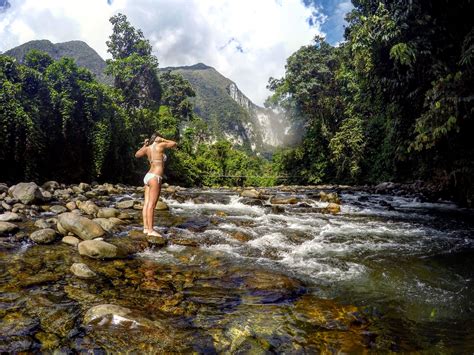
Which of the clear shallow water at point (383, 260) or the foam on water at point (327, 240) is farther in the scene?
the foam on water at point (327, 240)

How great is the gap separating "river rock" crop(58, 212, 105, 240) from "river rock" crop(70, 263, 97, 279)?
5.59 feet

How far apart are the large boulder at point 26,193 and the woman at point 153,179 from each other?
4.79m

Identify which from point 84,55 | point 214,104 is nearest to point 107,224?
point 84,55

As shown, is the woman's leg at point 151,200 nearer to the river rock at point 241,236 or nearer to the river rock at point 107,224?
the river rock at point 107,224

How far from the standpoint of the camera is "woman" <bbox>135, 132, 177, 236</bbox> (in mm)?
6000

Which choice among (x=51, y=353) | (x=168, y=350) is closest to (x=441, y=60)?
(x=168, y=350)

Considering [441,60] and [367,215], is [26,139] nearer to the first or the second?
[367,215]

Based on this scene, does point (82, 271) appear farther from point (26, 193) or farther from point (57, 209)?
point (26, 193)

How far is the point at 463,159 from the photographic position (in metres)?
8.11

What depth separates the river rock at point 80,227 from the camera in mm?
5492

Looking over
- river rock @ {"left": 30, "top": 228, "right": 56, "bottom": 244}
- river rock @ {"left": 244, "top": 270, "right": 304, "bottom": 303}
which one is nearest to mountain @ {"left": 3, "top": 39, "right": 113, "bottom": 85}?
river rock @ {"left": 30, "top": 228, "right": 56, "bottom": 244}

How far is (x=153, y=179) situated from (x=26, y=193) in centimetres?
522

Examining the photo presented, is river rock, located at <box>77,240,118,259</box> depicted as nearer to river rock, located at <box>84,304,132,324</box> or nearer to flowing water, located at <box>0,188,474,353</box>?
flowing water, located at <box>0,188,474,353</box>

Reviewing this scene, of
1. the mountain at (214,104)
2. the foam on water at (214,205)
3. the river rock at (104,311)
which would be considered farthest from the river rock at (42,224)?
the mountain at (214,104)
